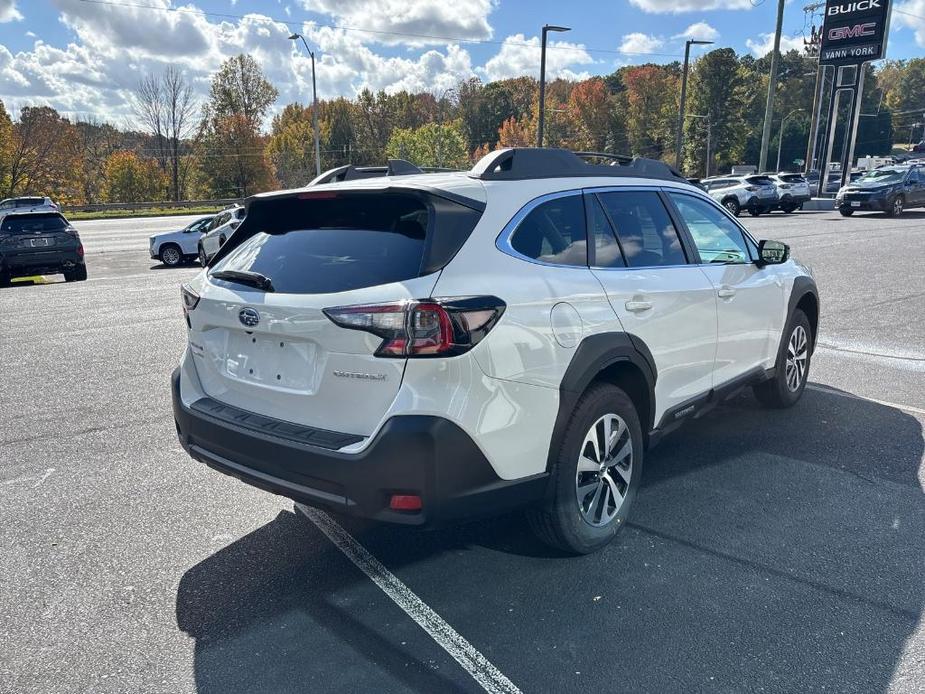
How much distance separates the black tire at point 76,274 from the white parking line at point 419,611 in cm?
1351

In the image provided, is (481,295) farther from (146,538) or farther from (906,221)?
(906,221)

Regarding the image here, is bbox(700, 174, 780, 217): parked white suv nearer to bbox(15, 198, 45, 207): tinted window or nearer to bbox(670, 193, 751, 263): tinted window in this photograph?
bbox(670, 193, 751, 263): tinted window

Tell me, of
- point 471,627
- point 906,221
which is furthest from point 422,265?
point 906,221

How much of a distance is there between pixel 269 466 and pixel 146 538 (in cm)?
118

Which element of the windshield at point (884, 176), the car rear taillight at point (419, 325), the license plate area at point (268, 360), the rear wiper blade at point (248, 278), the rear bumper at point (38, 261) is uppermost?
the windshield at point (884, 176)

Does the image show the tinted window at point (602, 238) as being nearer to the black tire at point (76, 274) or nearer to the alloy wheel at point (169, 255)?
the black tire at point (76, 274)

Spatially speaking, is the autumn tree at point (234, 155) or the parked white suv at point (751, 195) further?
the autumn tree at point (234, 155)

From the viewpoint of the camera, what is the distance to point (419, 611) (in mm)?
2926

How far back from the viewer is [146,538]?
360 cm

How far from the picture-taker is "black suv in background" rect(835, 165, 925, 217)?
2550 cm

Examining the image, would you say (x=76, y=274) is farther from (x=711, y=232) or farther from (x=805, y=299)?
(x=805, y=299)

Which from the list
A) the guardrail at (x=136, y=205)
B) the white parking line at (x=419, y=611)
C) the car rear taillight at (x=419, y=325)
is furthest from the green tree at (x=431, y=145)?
the car rear taillight at (x=419, y=325)

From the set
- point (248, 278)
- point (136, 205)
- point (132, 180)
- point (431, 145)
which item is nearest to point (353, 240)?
point (248, 278)

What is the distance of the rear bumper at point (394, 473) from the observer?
2.59m
